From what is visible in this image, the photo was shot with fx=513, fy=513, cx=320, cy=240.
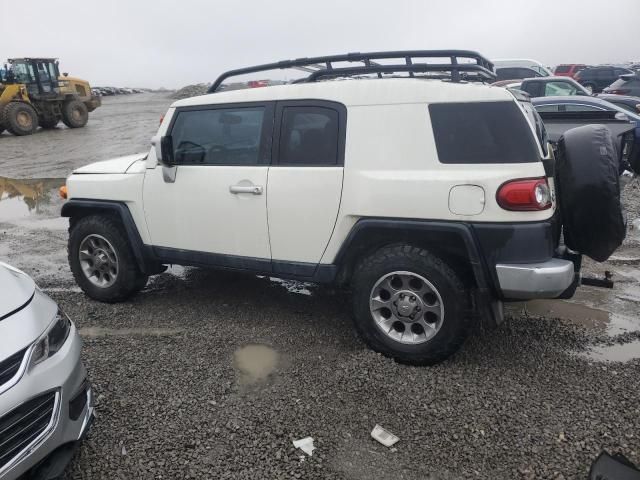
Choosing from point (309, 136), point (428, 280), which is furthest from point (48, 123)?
point (428, 280)

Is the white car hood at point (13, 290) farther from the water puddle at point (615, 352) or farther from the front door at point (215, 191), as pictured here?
the water puddle at point (615, 352)

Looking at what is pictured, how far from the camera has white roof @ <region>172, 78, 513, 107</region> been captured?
10.4 feet

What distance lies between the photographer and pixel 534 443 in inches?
108

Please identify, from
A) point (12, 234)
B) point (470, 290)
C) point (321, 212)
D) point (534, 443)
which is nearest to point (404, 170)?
point (321, 212)

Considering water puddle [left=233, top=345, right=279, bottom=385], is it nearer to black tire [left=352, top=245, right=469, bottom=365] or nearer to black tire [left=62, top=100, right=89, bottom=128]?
black tire [left=352, top=245, right=469, bottom=365]

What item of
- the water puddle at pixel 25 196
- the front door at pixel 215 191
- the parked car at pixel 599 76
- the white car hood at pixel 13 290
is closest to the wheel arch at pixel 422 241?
the front door at pixel 215 191

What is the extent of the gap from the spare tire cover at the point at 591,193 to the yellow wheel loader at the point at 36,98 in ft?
78.5

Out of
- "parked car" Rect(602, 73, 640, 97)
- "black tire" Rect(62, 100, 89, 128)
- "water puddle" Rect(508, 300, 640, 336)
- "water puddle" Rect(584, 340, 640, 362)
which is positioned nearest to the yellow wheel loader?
"black tire" Rect(62, 100, 89, 128)

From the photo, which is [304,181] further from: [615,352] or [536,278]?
[615,352]

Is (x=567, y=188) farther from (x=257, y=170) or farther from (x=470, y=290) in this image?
(x=257, y=170)

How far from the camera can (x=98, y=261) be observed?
15.2ft

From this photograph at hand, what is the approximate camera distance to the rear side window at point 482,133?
10.00ft

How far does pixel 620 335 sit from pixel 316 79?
3119 mm

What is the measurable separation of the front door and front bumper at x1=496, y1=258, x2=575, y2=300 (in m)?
1.70
